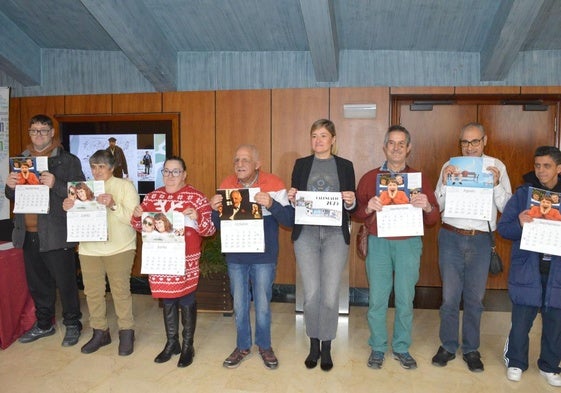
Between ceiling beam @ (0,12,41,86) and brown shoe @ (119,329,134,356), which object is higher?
ceiling beam @ (0,12,41,86)

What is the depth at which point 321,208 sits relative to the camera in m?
2.85

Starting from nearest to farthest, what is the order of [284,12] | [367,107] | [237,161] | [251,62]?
[237,161]
[284,12]
[367,107]
[251,62]

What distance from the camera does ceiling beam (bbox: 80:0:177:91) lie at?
4.03 m

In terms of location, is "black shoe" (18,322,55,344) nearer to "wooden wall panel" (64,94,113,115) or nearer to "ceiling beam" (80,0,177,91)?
"wooden wall panel" (64,94,113,115)

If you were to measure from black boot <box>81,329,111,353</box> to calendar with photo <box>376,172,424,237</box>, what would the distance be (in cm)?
230

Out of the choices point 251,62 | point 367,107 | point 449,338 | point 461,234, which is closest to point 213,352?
point 449,338

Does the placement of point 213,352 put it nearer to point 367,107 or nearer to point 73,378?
point 73,378

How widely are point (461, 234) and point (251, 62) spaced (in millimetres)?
3312

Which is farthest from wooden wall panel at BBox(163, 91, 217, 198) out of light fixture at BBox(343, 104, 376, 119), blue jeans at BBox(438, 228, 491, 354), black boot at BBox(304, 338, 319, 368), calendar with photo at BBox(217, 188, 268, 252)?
blue jeans at BBox(438, 228, 491, 354)

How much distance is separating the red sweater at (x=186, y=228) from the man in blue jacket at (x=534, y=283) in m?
2.02

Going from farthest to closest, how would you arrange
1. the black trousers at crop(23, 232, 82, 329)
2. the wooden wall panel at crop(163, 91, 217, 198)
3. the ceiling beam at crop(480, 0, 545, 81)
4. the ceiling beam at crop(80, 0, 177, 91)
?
the wooden wall panel at crop(163, 91, 217, 198)
the ceiling beam at crop(80, 0, 177, 91)
the ceiling beam at crop(480, 0, 545, 81)
the black trousers at crop(23, 232, 82, 329)

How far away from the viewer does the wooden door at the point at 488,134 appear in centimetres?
499

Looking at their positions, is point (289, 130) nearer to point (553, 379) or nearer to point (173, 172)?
point (173, 172)

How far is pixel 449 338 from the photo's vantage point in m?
3.12
